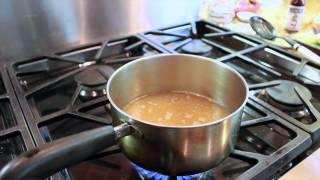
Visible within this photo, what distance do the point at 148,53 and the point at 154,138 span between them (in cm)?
44

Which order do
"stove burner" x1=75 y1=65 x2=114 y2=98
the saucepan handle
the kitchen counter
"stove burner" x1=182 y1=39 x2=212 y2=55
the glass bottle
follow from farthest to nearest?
1. the glass bottle
2. "stove burner" x1=182 y1=39 x2=212 y2=55
3. "stove burner" x1=75 y1=65 x2=114 y2=98
4. the kitchen counter
5. the saucepan handle

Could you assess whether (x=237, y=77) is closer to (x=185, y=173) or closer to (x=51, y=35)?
(x=185, y=173)

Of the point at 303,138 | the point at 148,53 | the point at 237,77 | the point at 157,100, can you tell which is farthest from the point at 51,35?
the point at 303,138

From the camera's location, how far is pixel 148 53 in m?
0.79

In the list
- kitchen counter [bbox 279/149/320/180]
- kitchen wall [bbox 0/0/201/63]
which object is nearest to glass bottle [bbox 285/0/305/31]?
kitchen wall [bbox 0/0/201/63]

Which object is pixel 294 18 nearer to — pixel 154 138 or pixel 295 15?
pixel 295 15

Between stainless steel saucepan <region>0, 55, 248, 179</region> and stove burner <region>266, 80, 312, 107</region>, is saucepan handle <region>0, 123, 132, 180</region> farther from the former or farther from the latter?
stove burner <region>266, 80, 312, 107</region>

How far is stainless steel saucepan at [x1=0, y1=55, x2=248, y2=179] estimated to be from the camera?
1.05 feet

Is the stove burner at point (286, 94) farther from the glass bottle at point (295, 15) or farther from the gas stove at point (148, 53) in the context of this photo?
the glass bottle at point (295, 15)

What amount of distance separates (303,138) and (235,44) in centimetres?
41

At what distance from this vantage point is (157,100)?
0.59 meters

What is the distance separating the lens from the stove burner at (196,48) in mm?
770

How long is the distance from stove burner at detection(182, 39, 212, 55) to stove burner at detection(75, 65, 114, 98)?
0.22m

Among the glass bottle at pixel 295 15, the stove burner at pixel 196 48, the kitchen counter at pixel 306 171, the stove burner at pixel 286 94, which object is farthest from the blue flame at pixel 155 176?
the glass bottle at pixel 295 15
